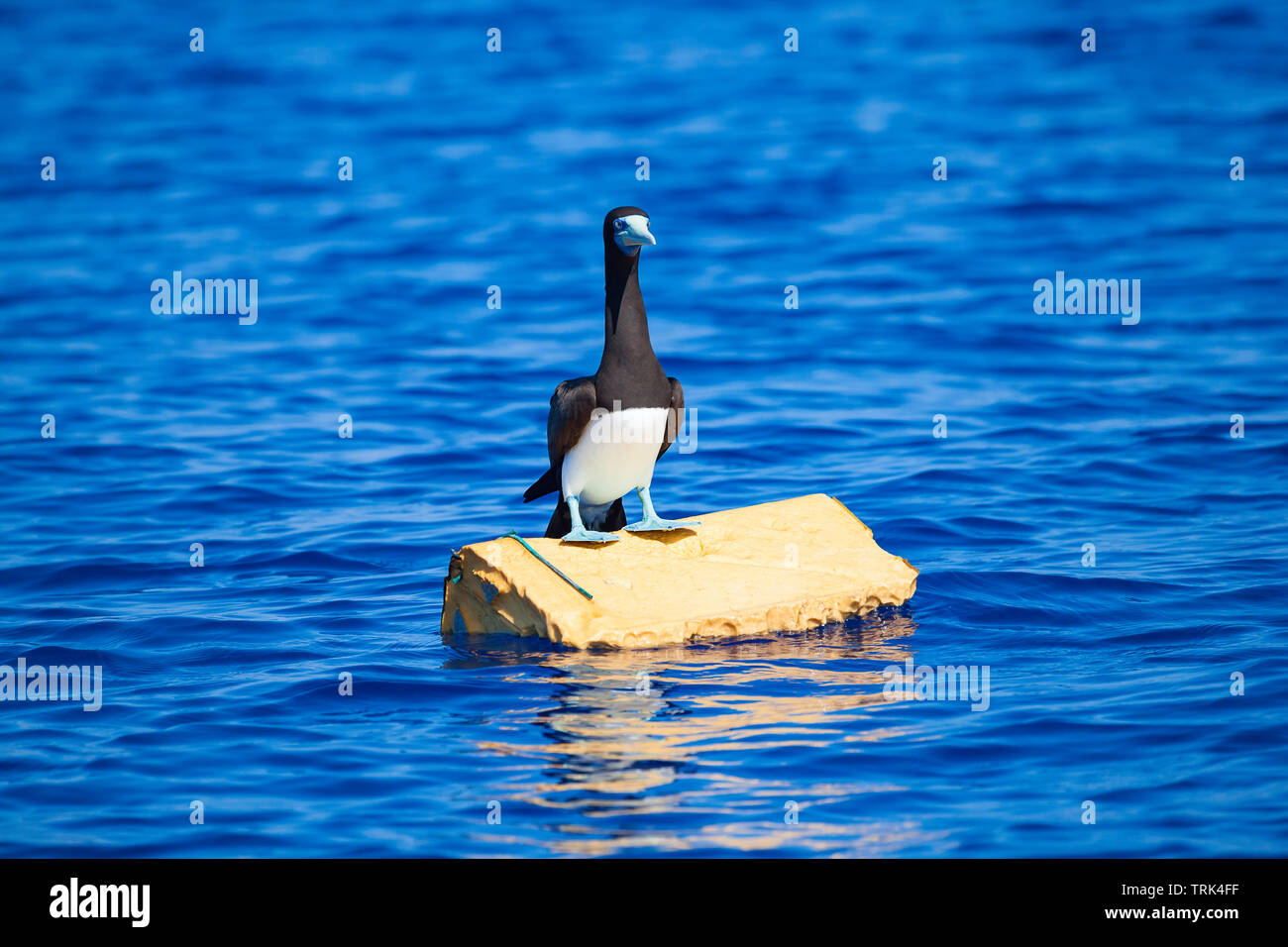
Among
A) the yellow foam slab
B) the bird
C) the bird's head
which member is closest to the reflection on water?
the yellow foam slab

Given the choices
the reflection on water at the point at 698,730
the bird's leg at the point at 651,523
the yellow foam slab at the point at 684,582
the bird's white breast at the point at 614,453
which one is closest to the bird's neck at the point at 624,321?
the bird's white breast at the point at 614,453

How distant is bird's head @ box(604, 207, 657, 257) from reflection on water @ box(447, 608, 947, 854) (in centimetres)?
231

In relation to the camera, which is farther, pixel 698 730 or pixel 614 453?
pixel 614 453

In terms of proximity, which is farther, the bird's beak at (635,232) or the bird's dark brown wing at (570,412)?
the bird's dark brown wing at (570,412)

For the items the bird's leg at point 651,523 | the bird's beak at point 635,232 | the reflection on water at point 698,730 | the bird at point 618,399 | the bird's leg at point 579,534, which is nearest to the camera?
the reflection on water at point 698,730

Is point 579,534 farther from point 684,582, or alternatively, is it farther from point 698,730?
point 698,730

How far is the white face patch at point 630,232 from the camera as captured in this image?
812 cm

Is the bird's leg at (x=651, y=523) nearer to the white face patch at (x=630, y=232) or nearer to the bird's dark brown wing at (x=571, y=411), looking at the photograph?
the bird's dark brown wing at (x=571, y=411)

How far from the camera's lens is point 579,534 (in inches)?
338

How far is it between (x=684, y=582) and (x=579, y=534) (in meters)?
0.70

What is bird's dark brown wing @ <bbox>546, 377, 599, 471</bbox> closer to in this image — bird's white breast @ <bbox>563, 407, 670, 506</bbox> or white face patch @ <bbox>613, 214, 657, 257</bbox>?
bird's white breast @ <bbox>563, 407, 670, 506</bbox>

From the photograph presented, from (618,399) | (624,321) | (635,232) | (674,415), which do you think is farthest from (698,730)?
(635,232)

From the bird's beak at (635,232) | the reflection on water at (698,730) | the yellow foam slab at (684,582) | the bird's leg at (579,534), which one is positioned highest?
the bird's beak at (635,232)

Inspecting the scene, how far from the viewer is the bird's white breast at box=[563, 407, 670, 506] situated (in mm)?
8289
